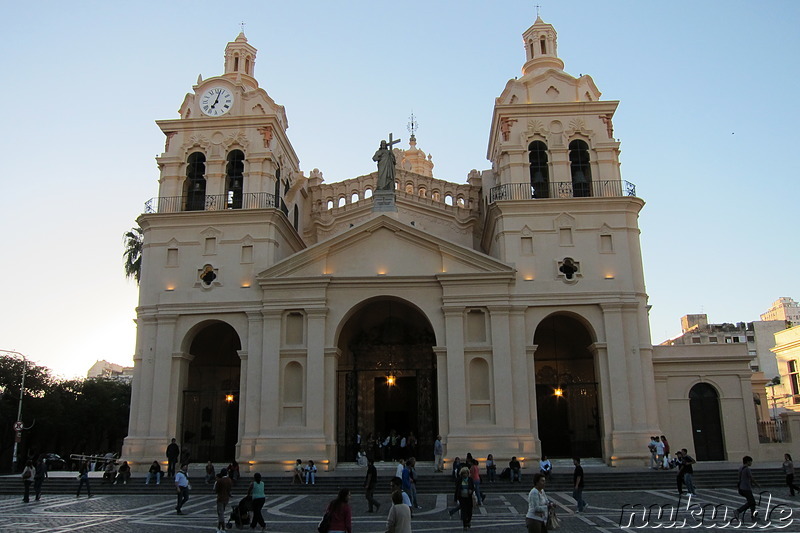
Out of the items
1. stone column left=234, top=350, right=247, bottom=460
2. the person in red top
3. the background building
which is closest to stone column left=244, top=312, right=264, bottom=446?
stone column left=234, top=350, right=247, bottom=460

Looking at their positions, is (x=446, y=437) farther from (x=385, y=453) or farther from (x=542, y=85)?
(x=542, y=85)

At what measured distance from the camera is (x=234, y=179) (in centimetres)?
3177

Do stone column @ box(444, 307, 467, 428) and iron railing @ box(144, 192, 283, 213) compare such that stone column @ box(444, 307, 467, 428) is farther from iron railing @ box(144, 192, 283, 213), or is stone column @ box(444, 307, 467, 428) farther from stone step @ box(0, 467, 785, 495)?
iron railing @ box(144, 192, 283, 213)

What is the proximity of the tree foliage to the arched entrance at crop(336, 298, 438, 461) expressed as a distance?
1875 cm

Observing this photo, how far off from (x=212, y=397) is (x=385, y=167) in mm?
12942

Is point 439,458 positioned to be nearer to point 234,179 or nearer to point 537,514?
point 234,179

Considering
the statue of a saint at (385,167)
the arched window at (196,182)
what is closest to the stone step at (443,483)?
the arched window at (196,182)

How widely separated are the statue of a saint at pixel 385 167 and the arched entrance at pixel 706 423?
15539 millimetres

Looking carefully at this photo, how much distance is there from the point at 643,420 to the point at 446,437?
756 cm

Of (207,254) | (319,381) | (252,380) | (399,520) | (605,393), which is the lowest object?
(399,520)

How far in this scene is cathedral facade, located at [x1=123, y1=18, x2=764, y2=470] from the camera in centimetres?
2739

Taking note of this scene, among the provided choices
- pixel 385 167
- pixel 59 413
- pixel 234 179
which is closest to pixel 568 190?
pixel 385 167

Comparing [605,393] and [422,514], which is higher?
[605,393]

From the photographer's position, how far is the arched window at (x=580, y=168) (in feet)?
101
